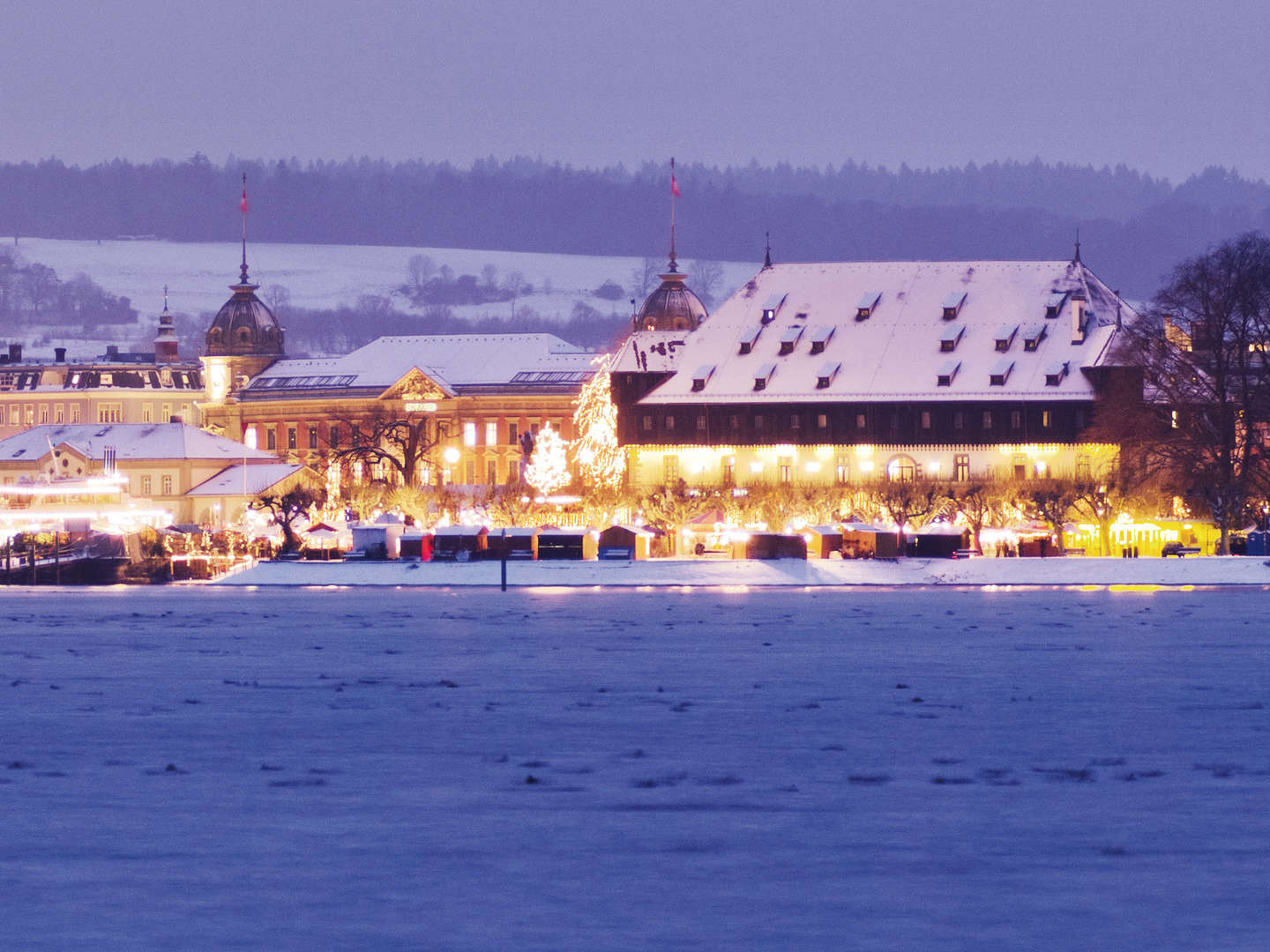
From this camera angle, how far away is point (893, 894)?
65.7 ft

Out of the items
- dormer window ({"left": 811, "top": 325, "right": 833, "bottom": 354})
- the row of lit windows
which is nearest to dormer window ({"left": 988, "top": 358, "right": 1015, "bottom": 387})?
the row of lit windows

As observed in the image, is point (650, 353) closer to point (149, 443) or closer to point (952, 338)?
point (952, 338)

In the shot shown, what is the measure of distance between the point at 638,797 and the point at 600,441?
120 m

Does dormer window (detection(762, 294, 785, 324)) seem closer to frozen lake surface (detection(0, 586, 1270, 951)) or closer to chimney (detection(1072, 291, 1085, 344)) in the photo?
chimney (detection(1072, 291, 1085, 344))

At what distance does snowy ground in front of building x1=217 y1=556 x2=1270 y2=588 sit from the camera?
87562 mm

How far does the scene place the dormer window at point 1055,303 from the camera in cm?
14500

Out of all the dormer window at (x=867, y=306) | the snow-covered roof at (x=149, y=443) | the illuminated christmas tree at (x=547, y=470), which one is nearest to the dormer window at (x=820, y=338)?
the dormer window at (x=867, y=306)

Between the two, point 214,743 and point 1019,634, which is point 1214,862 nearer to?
point 214,743

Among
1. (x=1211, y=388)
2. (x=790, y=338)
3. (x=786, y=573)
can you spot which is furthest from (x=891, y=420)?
(x=786, y=573)

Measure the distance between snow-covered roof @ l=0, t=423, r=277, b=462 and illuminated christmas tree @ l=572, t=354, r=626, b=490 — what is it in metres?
44.4

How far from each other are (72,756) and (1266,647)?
86.2ft

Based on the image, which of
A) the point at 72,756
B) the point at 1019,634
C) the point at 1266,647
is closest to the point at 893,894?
the point at 72,756

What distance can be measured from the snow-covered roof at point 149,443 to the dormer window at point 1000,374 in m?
68.2

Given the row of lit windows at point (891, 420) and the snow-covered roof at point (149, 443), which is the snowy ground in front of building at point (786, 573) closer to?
the row of lit windows at point (891, 420)
